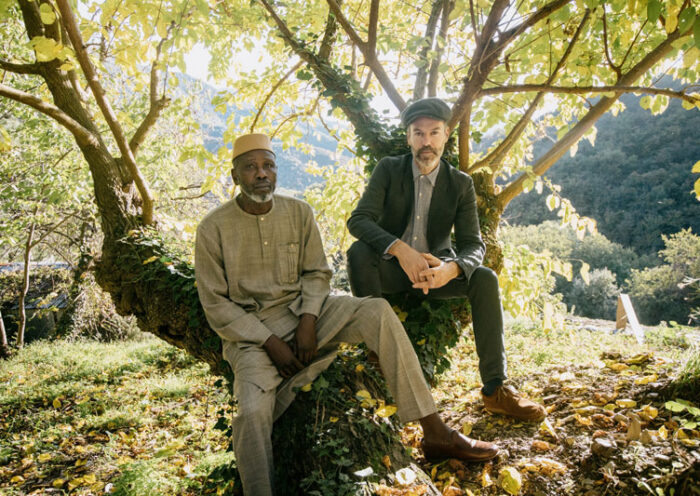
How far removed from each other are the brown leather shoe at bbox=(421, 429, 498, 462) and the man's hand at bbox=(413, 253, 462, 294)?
85cm

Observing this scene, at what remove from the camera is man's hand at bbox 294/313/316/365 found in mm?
2293

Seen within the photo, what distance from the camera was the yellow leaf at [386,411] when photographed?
7.11ft

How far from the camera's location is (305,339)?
2312 mm

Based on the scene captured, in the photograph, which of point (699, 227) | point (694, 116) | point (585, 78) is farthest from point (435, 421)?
point (694, 116)

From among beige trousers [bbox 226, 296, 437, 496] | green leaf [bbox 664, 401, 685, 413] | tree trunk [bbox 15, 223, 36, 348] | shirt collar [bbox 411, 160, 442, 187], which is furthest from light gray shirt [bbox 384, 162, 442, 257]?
tree trunk [bbox 15, 223, 36, 348]

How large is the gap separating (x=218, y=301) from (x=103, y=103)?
2.84 m

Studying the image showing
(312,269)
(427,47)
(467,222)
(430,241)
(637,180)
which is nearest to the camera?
(312,269)

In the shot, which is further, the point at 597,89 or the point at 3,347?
the point at 3,347

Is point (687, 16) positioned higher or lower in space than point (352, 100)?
lower

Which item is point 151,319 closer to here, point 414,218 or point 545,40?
point 414,218

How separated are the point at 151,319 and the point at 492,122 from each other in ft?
12.2

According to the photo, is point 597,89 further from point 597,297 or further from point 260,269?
point 597,297

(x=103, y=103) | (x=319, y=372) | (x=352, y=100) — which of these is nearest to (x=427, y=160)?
(x=352, y=100)

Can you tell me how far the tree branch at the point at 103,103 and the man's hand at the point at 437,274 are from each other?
10.6 feet
